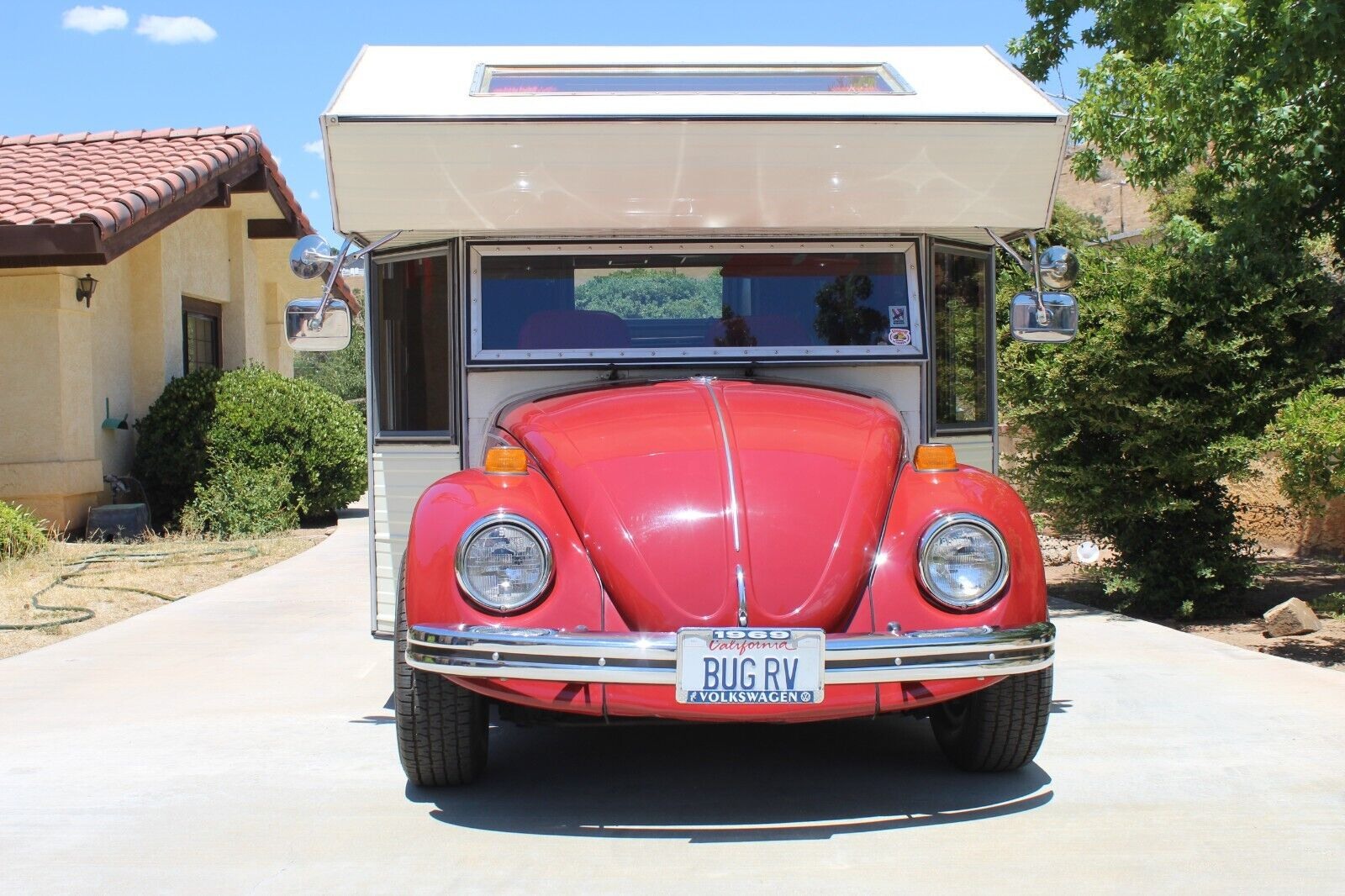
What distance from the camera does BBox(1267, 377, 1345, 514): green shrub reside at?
632 cm

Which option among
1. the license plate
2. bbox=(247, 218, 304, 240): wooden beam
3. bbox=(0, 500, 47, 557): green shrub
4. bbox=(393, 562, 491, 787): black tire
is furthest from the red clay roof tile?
the license plate

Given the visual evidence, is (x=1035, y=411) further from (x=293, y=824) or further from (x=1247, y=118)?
(x=293, y=824)

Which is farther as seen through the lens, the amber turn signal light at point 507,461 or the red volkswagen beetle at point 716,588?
the amber turn signal light at point 507,461

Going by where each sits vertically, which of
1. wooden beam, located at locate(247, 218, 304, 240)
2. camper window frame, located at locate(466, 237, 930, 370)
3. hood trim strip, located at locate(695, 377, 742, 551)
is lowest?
hood trim strip, located at locate(695, 377, 742, 551)

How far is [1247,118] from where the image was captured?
7.62 metres

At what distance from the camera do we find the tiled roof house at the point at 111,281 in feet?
36.3

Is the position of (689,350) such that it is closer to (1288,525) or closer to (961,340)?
(961,340)

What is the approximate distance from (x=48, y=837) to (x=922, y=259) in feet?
12.0

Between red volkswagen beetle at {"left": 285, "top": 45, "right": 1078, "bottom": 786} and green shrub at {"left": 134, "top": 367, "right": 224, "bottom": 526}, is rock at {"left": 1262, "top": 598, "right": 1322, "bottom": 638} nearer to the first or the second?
red volkswagen beetle at {"left": 285, "top": 45, "right": 1078, "bottom": 786}

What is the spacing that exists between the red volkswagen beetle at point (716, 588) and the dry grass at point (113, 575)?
13.9 ft

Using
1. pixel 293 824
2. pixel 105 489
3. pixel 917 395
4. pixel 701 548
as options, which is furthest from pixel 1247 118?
pixel 105 489

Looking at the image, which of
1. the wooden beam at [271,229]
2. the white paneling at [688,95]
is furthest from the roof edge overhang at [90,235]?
the white paneling at [688,95]

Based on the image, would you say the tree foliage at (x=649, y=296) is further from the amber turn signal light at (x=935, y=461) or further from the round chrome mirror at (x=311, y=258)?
the amber turn signal light at (x=935, y=461)

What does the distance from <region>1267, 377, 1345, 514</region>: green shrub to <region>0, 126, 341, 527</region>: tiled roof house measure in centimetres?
863
